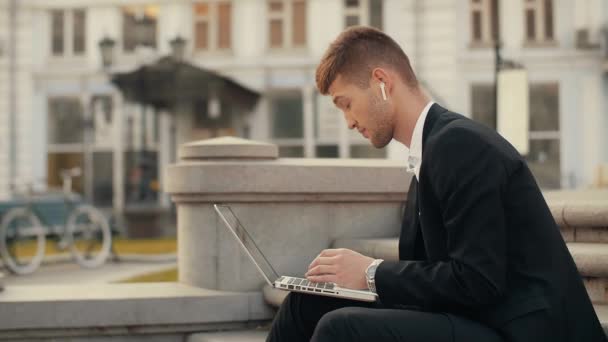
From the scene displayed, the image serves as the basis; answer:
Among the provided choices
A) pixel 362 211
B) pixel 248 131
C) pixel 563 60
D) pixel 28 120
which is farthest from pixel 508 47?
pixel 362 211

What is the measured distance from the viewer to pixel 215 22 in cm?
2416

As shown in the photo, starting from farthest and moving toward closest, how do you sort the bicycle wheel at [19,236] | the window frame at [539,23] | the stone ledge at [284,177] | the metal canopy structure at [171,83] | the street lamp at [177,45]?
the window frame at [539,23], the metal canopy structure at [171,83], the street lamp at [177,45], the bicycle wheel at [19,236], the stone ledge at [284,177]

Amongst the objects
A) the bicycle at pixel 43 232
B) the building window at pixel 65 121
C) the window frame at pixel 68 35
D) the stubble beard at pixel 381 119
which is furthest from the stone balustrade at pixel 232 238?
the window frame at pixel 68 35

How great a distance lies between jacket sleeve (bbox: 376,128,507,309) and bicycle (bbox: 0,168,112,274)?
9004 millimetres

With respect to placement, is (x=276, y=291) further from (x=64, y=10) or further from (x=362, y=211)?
(x=64, y=10)

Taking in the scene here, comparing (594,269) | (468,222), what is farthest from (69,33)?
(468,222)

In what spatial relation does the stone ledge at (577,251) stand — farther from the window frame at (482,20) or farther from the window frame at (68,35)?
the window frame at (68,35)

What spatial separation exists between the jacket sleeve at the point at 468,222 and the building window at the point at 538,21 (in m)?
22.9

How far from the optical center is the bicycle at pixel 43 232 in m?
10.5

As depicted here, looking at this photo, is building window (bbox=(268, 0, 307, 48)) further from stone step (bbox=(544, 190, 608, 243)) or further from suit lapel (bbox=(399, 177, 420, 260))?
suit lapel (bbox=(399, 177, 420, 260))

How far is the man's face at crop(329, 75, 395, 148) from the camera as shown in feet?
8.68

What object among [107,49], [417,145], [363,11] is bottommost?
[417,145]

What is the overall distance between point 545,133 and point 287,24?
8.41m

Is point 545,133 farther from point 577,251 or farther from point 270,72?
point 577,251
